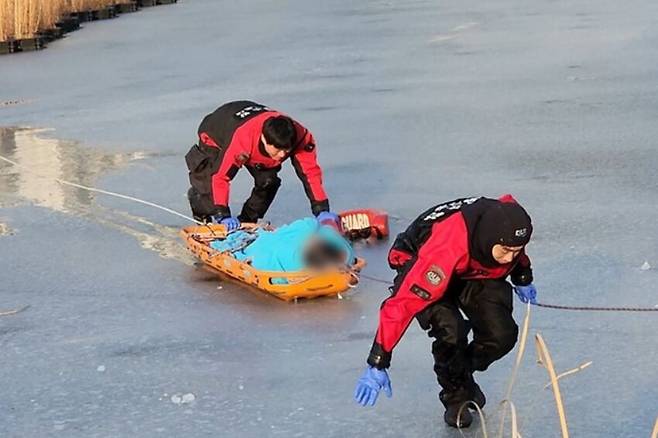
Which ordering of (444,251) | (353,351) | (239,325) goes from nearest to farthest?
(444,251) < (353,351) < (239,325)

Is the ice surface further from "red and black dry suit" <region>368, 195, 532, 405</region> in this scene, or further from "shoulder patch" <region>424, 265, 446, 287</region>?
"shoulder patch" <region>424, 265, 446, 287</region>

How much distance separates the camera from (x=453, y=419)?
14.2 ft

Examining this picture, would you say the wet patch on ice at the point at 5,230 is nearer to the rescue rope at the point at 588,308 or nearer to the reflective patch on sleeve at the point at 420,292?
the rescue rope at the point at 588,308

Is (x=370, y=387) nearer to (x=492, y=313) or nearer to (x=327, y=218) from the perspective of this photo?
(x=492, y=313)

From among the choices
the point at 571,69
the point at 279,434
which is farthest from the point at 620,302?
the point at 571,69

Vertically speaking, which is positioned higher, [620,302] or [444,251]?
[444,251]

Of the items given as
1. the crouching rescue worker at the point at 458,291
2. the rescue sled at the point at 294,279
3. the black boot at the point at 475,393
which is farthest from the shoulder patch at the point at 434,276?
the rescue sled at the point at 294,279

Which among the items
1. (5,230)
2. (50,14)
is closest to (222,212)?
(5,230)

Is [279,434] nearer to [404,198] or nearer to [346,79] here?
[404,198]

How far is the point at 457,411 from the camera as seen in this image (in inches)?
171

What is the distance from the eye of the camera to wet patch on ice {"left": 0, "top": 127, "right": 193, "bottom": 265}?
7.57m

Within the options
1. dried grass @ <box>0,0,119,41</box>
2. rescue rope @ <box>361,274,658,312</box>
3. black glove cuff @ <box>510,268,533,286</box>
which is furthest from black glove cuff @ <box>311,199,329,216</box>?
dried grass @ <box>0,0,119,41</box>

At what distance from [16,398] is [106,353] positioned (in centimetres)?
56

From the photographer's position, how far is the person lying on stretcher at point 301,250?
5949 millimetres
